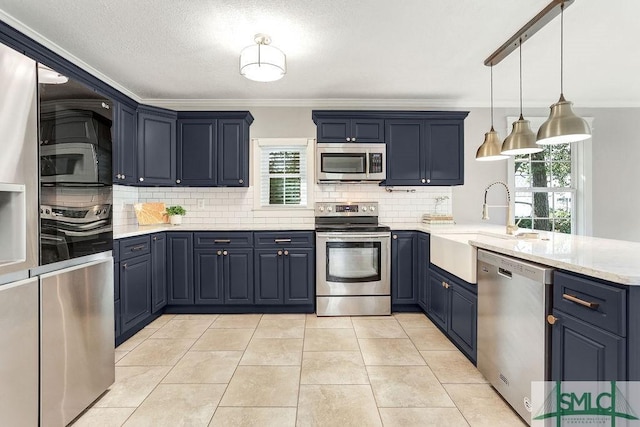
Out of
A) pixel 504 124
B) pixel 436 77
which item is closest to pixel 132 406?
pixel 436 77

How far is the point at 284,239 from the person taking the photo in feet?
11.7

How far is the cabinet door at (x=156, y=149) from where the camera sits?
3.55m

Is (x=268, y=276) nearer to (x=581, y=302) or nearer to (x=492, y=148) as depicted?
(x=492, y=148)

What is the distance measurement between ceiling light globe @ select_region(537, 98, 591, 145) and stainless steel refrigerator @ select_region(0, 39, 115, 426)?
8.80 feet

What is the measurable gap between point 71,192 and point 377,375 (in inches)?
86.5

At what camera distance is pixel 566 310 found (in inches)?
57.7

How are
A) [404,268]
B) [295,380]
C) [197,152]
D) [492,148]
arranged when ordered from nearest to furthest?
[295,380], [492,148], [404,268], [197,152]

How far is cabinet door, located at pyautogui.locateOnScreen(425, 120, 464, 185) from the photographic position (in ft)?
12.8

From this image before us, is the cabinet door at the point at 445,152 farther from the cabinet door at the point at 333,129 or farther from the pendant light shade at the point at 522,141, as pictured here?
the pendant light shade at the point at 522,141

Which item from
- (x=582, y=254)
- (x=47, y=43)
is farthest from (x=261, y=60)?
Result: (x=582, y=254)

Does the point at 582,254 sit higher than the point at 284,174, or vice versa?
the point at 284,174

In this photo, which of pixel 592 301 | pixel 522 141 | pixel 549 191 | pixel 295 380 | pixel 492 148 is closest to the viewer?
pixel 592 301

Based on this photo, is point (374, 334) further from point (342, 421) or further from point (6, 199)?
point (6, 199)

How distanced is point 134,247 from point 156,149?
48.7 inches
